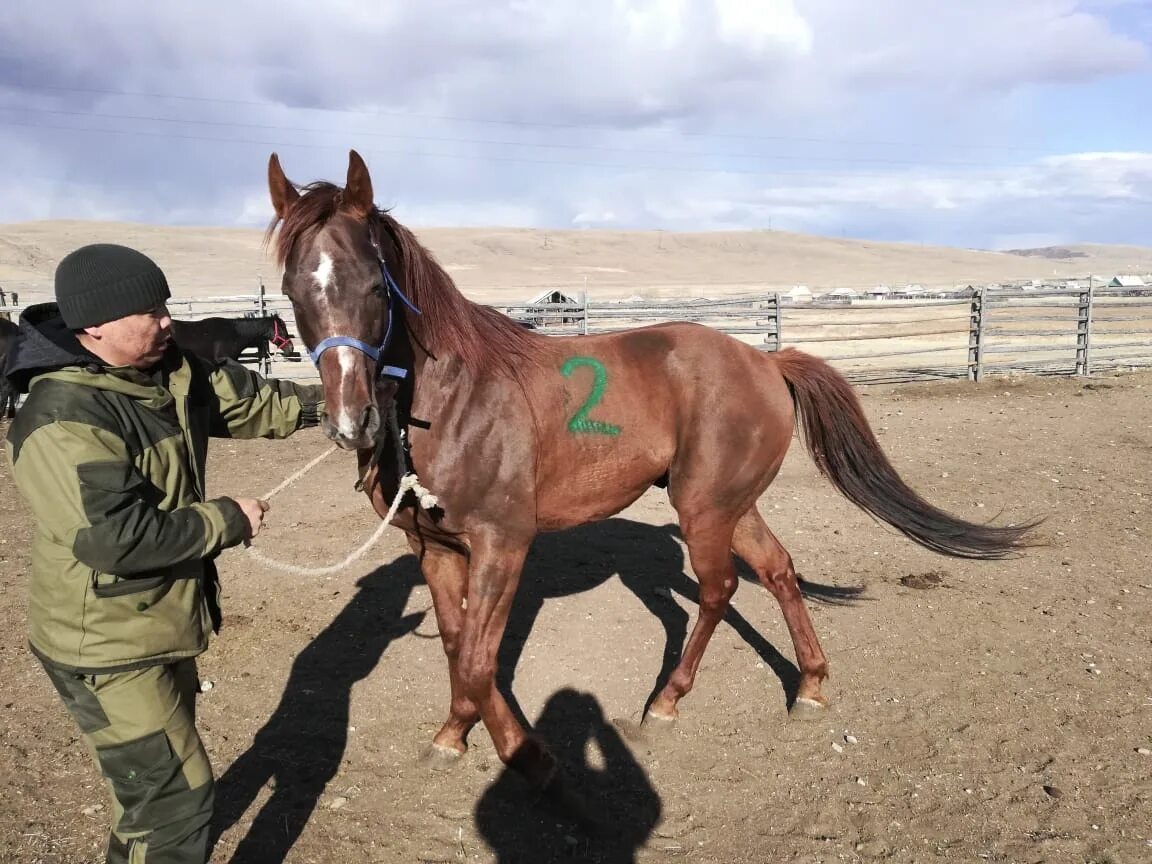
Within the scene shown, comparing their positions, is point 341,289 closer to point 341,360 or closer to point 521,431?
point 341,360

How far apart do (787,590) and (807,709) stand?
593 mm

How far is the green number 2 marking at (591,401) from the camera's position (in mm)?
3545

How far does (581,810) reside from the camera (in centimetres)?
317

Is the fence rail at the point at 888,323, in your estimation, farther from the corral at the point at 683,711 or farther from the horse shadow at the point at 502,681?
the horse shadow at the point at 502,681

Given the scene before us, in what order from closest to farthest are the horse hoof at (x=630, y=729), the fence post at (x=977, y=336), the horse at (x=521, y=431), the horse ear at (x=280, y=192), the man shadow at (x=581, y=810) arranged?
the horse at (x=521, y=431) → the horse ear at (x=280, y=192) → the man shadow at (x=581, y=810) → the horse hoof at (x=630, y=729) → the fence post at (x=977, y=336)

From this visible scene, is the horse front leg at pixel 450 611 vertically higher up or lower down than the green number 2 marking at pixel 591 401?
lower down

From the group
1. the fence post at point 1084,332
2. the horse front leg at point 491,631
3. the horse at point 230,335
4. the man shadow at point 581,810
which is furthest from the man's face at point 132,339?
the fence post at point 1084,332

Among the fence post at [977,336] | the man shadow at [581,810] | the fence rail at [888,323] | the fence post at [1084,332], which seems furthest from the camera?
the fence post at [1084,332]

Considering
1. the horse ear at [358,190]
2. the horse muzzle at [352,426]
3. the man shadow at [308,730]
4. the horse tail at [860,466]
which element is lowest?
the man shadow at [308,730]

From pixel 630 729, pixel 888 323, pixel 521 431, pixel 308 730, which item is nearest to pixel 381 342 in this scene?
pixel 521 431

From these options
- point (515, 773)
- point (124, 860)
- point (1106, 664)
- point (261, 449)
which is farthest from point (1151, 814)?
point (261, 449)

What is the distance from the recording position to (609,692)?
13.8 feet

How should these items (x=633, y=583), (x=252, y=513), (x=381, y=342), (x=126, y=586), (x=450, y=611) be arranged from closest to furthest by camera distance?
(x=126, y=586) < (x=252, y=513) < (x=381, y=342) < (x=450, y=611) < (x=633, y=583)

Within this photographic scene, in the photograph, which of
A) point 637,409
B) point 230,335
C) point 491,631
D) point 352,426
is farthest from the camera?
point 230,335
